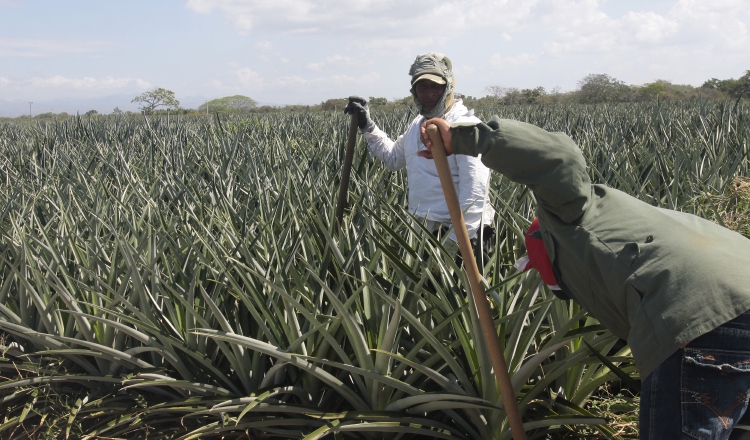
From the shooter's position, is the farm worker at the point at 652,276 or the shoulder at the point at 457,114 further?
the shoulder at the point at 457,114

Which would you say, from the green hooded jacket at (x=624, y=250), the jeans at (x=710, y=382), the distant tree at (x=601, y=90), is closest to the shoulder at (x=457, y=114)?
the green hooded jacket at (x=624, y=250)

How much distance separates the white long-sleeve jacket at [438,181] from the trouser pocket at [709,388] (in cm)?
121

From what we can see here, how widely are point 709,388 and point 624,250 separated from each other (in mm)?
277

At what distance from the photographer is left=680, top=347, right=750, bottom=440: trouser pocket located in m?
1.06

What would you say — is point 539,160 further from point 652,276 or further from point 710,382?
point 710,382

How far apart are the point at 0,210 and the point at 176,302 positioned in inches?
68.4

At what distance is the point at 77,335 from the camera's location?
7.11 ft

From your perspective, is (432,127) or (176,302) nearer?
(432,127)

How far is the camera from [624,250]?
1.12 meters

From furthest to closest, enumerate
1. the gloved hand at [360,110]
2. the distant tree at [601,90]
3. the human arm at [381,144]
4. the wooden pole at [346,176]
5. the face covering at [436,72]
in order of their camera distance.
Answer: the distant tree at [601,90] → the human arm at [381,144] → the gloved hand at [360,110] → the face covering at [436,72] → the wooden pole at [346,176]

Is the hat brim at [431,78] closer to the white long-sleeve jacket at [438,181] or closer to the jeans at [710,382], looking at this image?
the white long-sleeve jacket at [438,181]

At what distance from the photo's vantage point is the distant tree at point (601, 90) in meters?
35.0

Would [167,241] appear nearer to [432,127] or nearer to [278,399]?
[278,399]

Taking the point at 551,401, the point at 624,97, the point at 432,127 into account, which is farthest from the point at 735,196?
the point at 624,97
